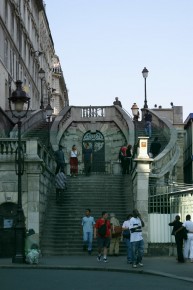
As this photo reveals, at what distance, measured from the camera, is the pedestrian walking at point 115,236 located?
28328 millimetres

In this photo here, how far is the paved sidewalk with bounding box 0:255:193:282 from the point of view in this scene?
2122cm

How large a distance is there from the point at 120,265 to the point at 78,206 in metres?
9.21

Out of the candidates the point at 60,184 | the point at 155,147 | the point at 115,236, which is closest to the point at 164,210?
the point at 115,236

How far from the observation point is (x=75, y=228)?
1240 inches

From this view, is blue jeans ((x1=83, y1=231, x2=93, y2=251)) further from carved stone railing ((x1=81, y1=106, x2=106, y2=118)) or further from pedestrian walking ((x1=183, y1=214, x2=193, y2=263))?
carved stone railing ((x1=81, y1=106, x2=106, y2=118))

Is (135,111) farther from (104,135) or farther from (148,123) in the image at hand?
(148,123)

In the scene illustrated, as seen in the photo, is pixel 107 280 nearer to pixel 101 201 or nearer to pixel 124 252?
pixel 124 252

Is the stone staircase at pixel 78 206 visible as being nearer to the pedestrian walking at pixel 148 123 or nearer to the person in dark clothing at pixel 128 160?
the person in dark clothing at pixel 128 160

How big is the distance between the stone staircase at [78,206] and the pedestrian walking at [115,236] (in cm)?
110

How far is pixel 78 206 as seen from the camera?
109 feet

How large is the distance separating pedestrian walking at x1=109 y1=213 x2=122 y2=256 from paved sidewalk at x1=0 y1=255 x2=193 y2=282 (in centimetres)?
84

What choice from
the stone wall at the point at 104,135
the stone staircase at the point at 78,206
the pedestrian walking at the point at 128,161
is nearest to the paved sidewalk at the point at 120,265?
the stone staircase at the point at 78,206

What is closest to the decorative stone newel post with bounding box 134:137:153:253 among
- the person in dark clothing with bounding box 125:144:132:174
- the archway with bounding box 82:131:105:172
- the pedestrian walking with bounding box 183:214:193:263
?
the pedestrian walking with bounding box 183:214:193:263

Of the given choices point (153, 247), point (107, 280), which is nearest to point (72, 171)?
point (153, 247)
